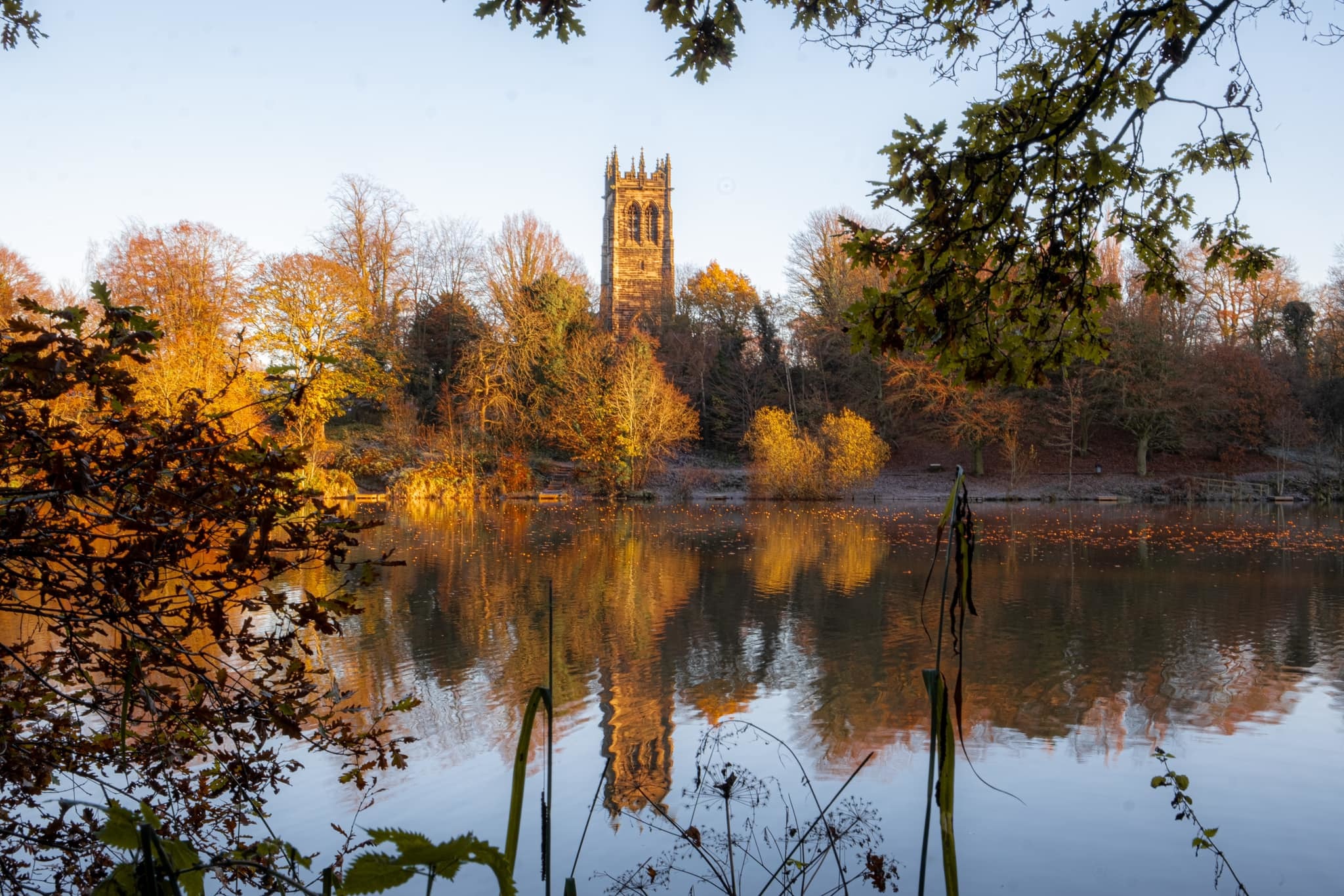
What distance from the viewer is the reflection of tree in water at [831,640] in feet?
23.0

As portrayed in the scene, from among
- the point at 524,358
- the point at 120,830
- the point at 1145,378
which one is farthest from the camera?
the point at 1145,378

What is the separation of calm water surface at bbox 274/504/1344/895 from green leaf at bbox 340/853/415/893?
358cm

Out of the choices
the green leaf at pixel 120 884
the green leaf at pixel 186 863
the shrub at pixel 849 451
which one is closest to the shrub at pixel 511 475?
the shrub at pixel 849 451

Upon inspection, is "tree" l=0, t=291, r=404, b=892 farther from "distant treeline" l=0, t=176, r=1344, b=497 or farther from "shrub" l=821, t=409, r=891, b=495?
"shrub" l=821, t=409, r=891, b=495

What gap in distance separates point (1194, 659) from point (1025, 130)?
6.68 m

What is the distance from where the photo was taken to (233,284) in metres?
31.0

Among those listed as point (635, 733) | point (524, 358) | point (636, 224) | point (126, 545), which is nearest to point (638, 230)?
point (636, 224)

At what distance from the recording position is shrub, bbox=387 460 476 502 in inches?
1186

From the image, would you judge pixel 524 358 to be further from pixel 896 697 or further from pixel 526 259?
pixel 896 697

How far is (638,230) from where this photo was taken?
218ft

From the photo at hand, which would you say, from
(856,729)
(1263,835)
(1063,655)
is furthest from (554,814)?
(1063,655)

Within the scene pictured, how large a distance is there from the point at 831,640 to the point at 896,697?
7.11 feet

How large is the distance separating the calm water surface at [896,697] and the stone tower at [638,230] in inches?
1966

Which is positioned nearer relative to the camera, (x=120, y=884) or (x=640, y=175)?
(x=120, y=884)
